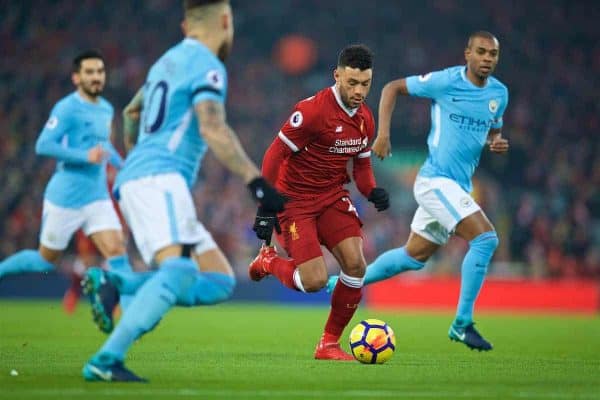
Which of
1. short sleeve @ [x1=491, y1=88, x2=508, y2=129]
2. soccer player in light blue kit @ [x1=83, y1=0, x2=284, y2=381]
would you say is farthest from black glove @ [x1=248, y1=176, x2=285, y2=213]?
short sleeve @ [x1=491, y1=88, x2=508, y2=129]

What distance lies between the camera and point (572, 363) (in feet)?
28.3

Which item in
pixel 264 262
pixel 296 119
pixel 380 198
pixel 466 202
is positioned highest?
pixel 296 119

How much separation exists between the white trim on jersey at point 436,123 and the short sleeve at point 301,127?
1.67m

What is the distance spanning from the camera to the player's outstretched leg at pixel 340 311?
8.66 m

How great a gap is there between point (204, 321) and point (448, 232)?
21.8ft

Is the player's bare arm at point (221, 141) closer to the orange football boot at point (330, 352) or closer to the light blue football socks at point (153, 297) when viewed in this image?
the light blue football socks at point (153, 297)

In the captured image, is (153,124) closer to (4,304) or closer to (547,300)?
(4,304)

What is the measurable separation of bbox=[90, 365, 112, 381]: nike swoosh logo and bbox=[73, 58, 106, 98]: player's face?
5.59 meters

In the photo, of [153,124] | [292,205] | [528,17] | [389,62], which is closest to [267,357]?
[292,205]

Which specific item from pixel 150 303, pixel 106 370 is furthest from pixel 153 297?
pixel 106 370

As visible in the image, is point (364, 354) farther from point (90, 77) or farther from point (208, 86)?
point (90, 77)

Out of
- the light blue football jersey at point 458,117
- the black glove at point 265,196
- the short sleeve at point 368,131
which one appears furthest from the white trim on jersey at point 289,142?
the black glove at point 265,196

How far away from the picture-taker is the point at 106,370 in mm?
6109

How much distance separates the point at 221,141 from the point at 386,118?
4051mm
